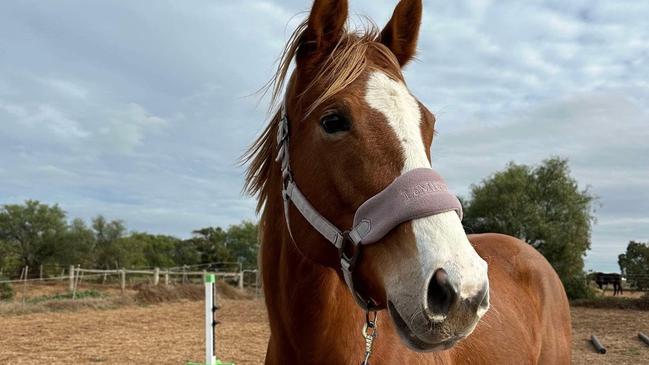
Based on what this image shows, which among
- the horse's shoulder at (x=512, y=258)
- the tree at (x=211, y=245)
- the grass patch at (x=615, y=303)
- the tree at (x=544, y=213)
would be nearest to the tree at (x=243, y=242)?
the tree at (x=211, y=245)

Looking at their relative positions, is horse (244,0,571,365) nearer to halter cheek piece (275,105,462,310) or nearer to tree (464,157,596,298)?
halter cheek piece (275,105,462,310)

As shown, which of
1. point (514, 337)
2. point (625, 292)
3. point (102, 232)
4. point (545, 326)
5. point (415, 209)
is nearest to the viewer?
point (415, 209)

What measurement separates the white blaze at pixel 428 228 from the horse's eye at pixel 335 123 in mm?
119

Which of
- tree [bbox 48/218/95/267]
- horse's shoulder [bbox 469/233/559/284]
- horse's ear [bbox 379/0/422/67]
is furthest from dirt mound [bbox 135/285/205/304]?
horse's ear [bbox 379/0/422/67]

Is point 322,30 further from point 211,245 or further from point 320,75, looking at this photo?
point 211,245

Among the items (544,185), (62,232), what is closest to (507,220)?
(544,185)

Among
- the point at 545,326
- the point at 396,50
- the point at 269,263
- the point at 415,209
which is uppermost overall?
the point at 396,50

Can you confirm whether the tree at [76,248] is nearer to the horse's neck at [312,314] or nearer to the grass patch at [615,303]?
the grass patch at [615,303]

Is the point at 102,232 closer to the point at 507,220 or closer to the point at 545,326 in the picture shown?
the point at 507,220

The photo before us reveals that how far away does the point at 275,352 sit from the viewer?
8.20 ft

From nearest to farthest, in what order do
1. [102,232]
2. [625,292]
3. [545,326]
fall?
[545,326] < [625,292] < [102,232]

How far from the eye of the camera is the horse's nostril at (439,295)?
4.92ft

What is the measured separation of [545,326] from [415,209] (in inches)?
136

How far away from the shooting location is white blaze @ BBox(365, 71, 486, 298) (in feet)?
4.95
